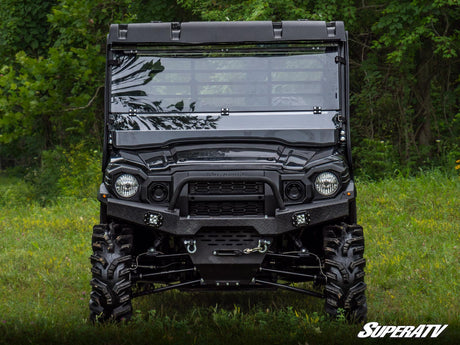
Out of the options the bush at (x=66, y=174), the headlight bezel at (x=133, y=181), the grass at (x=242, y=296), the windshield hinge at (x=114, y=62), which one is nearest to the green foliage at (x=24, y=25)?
the bush at (x=66, y=174)

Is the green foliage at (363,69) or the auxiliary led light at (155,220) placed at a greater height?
the green foliage at (363,69)

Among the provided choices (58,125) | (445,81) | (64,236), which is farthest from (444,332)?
(58,125)

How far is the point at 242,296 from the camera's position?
23.5 feet

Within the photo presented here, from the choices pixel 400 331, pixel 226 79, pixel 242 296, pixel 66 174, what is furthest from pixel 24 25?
pixel 400 331

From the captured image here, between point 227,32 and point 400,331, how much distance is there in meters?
2.70

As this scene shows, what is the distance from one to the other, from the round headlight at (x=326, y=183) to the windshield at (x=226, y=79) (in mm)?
860

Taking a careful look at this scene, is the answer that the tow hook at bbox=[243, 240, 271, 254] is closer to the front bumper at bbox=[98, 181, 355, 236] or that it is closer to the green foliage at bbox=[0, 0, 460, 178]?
the front bumper at bbox=[98, 181, 355, 236]

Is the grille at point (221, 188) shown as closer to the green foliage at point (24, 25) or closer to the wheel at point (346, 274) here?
the wheel at point (346, 274)

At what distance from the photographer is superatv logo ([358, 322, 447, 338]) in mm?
5336

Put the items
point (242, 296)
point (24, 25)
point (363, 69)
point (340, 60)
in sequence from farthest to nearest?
point (24, 25)
point (363, 69)
point (242, 296)
point (340, 60)

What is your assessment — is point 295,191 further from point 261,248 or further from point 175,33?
point 175,33

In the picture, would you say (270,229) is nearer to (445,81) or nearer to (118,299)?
(118,299)

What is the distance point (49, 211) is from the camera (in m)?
12.7

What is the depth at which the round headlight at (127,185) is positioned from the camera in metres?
5.55
